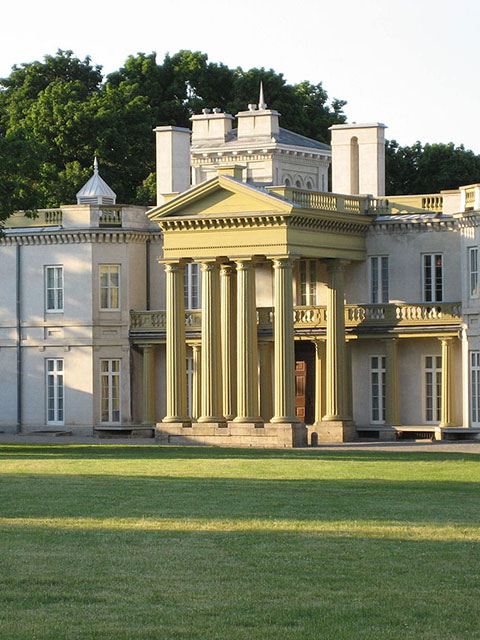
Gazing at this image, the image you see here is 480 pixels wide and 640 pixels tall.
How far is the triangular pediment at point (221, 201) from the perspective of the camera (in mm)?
56062

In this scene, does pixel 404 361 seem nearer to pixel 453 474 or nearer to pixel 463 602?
pixel 453 474

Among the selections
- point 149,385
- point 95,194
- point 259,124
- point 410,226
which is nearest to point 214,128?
point 259,124

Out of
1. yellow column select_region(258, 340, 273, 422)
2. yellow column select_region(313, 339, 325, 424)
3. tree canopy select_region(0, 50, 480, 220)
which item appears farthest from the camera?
tree canopy select_region(0, 50, 480, 220)

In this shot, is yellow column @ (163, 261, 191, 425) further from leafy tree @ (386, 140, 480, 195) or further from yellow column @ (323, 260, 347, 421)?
leafy tree @ (386, 140, 480, 195)

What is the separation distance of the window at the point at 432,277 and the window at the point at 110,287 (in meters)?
11.5

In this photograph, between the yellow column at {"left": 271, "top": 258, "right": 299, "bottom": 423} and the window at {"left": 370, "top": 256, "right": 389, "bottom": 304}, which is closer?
the yellow column at {"left": 271, "top": 258, "right": 299, "bottom": 423}

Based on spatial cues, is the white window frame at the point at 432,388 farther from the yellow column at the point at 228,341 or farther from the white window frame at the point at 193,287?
the white window frame at the point at 193,287

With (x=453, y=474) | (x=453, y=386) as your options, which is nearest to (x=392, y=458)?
(x=453, y=474)

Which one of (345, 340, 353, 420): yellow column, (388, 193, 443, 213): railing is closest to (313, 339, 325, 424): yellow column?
(345, 340, 353, 420): yellow column

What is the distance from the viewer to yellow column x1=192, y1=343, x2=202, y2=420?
205ft

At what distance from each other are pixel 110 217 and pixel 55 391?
6.63 meters

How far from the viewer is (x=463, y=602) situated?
18.2 metres

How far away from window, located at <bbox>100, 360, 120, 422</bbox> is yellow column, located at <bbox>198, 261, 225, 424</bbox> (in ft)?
20.8

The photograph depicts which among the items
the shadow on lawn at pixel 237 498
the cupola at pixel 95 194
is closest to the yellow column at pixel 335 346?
the cupola at pixel 95 194
